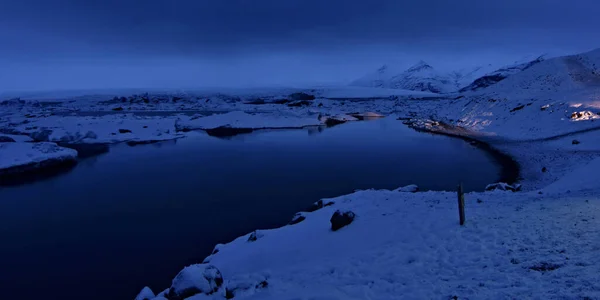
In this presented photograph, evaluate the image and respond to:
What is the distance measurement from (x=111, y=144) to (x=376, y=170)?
28.0 meters

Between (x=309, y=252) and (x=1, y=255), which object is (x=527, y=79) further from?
(x=1, y=255)

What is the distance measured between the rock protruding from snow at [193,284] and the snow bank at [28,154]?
2342 centimetres

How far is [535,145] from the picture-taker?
28656mm

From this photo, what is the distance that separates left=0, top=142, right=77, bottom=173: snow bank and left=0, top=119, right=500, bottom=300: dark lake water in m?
1.69

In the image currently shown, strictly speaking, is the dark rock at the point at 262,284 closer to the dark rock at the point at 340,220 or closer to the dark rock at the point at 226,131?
the dark rock at the point at 340,220

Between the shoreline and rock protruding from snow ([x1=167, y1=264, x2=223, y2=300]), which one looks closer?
rock protruding from snow ([x1=167, y1=264, x2=223, y2=300])

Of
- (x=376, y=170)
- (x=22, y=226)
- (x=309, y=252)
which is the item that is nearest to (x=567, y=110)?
(x=376, y=170)

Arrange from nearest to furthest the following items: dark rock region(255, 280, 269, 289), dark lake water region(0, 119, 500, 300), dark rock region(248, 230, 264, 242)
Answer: dark rock region(255, 280, 269, 289)
dark lake water region(0, 119, 500, 300)
dark rock region(248, 230, 264, 242)

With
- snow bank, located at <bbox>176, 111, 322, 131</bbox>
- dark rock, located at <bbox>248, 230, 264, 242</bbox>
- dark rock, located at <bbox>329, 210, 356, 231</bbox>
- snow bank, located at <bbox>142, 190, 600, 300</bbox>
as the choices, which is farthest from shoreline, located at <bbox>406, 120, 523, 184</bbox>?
snow bank, located at <bbox>176, 111, 322, 131</bbox>

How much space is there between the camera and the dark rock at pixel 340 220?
39.4ft

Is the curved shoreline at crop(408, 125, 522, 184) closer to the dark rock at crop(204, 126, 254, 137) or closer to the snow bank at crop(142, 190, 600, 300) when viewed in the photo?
the snow bank at crop(142, 190, 600, 300)

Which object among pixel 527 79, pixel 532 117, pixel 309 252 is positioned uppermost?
pixel 527 79

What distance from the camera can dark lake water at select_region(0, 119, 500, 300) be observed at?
37.4 feet

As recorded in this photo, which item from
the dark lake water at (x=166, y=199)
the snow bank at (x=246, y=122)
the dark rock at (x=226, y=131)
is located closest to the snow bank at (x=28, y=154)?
the dark lake water at (x=166, y=199)
